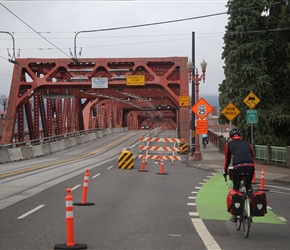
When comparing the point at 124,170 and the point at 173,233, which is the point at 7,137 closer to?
the point at 124,170

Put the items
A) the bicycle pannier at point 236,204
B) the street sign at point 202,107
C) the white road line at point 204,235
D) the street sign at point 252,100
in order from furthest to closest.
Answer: the street sign at point 202,107 → the street sign at point 252,100 → the bicycle pannier at point 236,204 → the white road line at point 204,235

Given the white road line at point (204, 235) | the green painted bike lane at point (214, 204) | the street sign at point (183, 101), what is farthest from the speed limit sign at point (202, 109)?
the white road line at point (204, 235)

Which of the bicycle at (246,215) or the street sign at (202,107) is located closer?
the bicycle at (246,215)

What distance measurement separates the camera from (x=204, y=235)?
867 cm

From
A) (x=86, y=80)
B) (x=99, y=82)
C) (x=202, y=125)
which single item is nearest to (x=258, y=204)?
(x=202, y=125)

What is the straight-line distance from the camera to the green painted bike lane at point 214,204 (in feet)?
35.5

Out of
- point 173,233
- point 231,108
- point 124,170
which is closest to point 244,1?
point 231,108

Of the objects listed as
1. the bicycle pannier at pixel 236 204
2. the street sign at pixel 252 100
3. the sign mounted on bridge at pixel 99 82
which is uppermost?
the sign mounted on bridge at pixel 99 82

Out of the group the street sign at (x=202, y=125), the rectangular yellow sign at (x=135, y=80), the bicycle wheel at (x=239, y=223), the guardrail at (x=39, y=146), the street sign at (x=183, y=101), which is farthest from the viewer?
the rectangular yellow sign at (x=135, y=80)

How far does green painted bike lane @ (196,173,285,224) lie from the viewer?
426 inches

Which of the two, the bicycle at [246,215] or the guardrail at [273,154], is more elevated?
the bicycle at [246,215]

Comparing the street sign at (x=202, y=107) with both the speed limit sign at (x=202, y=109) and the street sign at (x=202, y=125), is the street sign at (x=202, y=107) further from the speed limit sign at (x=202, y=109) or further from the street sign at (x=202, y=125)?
the street sign at (x=202, y=125)

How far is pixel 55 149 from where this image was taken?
148ft

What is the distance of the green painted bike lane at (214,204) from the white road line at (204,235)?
0.68 m
